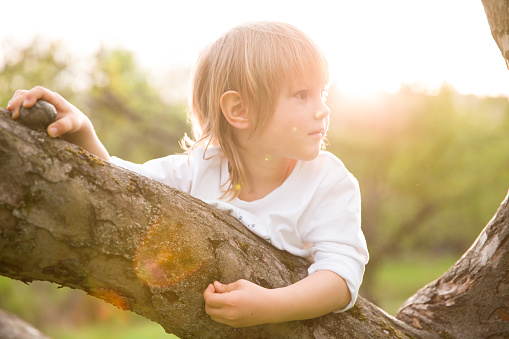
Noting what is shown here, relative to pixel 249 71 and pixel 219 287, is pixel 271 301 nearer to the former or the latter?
pixel 219 287

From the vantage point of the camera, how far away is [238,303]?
1.73 m

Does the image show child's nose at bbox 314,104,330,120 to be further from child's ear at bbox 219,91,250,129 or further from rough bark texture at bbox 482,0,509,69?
rough bark texture at bbox 482,0,509,69

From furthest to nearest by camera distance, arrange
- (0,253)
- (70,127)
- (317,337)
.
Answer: (317,337) < (70,127) < (0,253)

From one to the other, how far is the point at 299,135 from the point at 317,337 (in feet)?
3.18

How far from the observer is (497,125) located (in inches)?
617

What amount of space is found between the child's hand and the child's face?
2.73 feet

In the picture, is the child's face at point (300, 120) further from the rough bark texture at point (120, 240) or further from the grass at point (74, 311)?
the grass at point (74, 311)

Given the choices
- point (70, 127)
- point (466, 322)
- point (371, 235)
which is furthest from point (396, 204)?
point (70, 127)

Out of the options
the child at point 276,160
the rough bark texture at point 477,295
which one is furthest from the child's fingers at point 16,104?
the rough bark texture at point 477,295

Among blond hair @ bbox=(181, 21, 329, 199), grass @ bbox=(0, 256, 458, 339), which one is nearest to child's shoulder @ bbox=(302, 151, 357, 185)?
blond hair @ bbox=(181, 21, 329, 199)

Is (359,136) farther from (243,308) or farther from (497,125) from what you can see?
(243,308)

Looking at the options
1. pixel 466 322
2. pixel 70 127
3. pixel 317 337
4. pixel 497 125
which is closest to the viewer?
pixel 70 127

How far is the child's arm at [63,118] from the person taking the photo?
1.55 m

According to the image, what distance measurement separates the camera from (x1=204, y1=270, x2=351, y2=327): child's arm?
172cm
